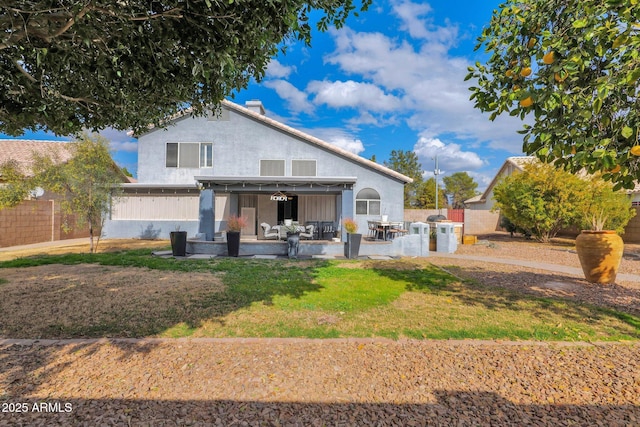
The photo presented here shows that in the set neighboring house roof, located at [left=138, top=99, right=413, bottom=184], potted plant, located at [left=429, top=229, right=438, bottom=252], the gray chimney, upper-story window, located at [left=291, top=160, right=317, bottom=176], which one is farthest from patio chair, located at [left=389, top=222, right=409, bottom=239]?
the gray chimney

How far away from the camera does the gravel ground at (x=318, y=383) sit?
260 centimetres

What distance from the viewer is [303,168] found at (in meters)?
18.2

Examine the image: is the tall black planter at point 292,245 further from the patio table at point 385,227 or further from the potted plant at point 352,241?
the patio table at point 385,227

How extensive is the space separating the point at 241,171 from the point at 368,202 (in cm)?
779

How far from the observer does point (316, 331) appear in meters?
4.34

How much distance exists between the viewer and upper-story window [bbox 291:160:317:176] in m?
18.1

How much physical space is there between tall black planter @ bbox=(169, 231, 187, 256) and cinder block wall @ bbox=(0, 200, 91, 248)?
4.68m

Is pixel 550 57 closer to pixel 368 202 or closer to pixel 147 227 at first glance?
pixel 368 202

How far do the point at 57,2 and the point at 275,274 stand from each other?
655cm

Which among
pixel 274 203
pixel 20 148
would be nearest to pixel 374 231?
pixel 274 203

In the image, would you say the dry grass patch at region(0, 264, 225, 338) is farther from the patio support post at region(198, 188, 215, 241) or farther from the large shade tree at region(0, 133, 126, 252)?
the patio support post at region(198, 188, 215, 241)

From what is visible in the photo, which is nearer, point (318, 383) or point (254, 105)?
point (318, 383)

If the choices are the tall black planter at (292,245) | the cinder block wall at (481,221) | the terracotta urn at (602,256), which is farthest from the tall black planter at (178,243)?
the cinder block wall at (481,221)

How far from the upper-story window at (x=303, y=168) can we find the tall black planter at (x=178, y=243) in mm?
8394
